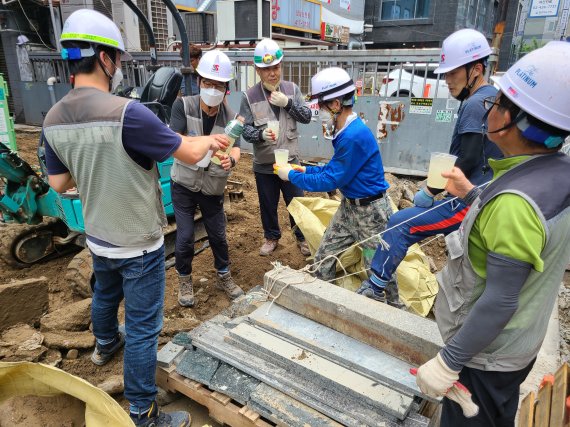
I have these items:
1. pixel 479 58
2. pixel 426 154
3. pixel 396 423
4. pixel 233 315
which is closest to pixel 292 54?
pixel 426 154

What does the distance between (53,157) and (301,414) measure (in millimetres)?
1901

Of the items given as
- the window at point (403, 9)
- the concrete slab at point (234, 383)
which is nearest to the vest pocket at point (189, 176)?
the concrete slab at point (234, 383)

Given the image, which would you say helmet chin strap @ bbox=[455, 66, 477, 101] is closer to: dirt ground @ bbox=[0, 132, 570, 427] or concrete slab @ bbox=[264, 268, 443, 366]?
concrete slab @ bbox=[264, 268, 443, 366]

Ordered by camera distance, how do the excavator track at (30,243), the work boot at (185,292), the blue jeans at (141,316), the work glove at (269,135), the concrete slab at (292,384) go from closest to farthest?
the concrete slab at (292,384) < the blue jeans at (141,316) < the work boot at (185,292) < the work glove at (269,135) < the excavator track at (30,243)

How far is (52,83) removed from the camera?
1180cm

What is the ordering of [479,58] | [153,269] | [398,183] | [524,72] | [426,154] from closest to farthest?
[524,72] → [153,269] → [479,58] → [398,183] → [426,154]

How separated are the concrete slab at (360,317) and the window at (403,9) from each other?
84.7ft

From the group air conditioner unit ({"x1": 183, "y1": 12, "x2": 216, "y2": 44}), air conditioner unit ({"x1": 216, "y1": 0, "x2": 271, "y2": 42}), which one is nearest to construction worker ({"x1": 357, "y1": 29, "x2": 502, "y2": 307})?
air conditioner unit ({"x1": 183, "y1": 12, "x2": 216, "y2": 44})

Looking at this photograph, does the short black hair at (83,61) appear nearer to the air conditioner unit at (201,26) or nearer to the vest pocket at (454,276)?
the vest pocket at (454,276)

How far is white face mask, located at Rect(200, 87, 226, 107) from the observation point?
11.1ft

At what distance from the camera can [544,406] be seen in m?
2.05

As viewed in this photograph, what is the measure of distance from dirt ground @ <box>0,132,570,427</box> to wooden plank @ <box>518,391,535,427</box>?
1245mm

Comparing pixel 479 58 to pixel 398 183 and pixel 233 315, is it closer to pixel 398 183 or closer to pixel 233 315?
pixel 233 315

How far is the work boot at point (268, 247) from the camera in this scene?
491 cm
